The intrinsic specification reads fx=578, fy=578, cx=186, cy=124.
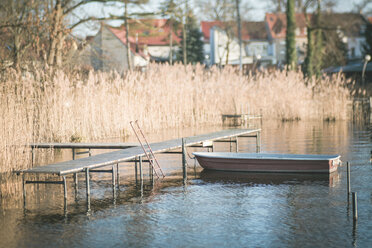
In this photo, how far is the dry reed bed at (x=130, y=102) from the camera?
12453 mm

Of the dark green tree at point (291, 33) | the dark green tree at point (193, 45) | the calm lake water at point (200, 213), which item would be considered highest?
the dark green tree at point (193, 45)

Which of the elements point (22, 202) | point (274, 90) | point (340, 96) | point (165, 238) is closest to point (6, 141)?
point (22, 202)

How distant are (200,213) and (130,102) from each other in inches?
448

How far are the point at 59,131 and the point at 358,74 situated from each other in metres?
30.2

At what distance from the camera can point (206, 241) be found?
7215 millimetres

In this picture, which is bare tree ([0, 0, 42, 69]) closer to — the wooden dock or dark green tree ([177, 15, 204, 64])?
the wooden dock

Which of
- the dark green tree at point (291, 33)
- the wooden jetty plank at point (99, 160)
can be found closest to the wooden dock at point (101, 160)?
the wooden jetty plank at point (99, 160)

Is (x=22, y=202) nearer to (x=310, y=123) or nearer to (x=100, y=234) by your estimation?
(x=100, y=234)

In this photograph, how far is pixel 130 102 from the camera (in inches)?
773

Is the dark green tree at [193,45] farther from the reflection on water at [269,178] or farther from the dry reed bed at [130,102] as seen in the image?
the reflection on water at [269,178]

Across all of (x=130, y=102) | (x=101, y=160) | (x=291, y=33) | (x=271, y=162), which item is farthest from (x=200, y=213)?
(x=291, y=33)

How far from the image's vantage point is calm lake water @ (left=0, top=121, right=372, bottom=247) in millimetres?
7316

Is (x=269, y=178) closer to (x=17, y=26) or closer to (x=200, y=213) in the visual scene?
(x=200, y=213)

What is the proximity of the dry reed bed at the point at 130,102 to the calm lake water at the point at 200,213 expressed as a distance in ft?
6.99
